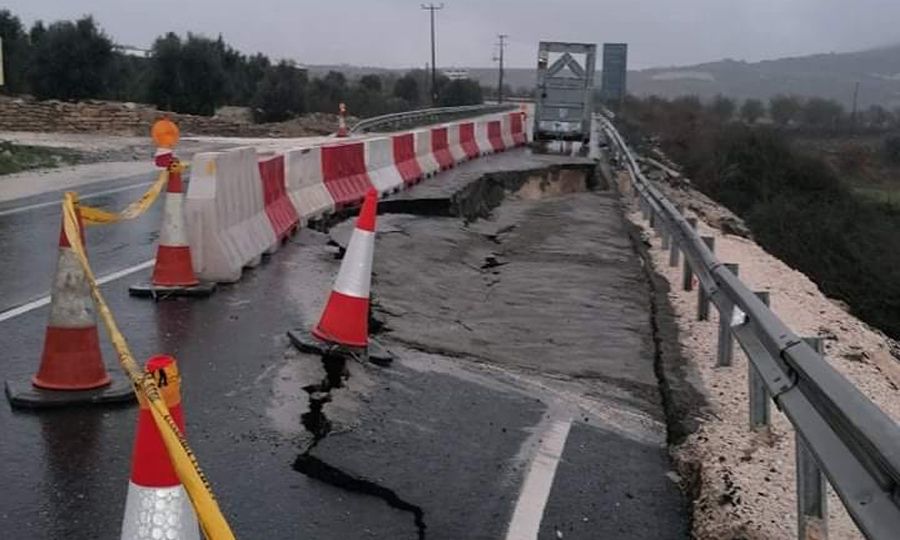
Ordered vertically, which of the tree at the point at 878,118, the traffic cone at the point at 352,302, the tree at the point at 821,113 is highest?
the traffic cone at the point at 352,302

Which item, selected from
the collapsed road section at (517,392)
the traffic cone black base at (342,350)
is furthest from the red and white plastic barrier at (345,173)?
the traffic cone black base at (342,350)

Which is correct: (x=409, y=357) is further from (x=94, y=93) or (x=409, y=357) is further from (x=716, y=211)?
(x=94, y=93)

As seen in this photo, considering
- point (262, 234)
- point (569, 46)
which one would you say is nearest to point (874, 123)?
A: point (569, 46)

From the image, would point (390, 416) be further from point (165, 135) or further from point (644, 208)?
point (644, 208)

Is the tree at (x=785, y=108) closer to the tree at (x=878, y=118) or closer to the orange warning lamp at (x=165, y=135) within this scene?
the tree at (x=878, y=118)

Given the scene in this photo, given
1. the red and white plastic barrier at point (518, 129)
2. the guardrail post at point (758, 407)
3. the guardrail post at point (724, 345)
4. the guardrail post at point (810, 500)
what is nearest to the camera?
the guardrail post at point (810, 500)

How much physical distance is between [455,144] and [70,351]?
20.1 m

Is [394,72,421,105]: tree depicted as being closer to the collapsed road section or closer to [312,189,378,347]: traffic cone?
the collapsed road section

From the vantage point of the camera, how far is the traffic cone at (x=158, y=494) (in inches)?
130

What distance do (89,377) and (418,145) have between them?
15340mm

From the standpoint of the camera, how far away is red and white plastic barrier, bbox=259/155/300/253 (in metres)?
11.5

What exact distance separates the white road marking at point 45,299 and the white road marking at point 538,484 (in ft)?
13.9

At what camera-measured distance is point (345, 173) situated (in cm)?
1566

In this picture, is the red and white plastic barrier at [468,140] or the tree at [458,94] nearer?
the red and white plastic barrier at [468,140]
